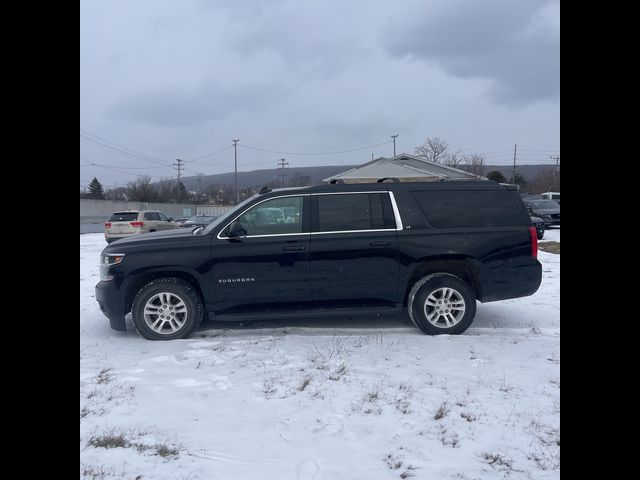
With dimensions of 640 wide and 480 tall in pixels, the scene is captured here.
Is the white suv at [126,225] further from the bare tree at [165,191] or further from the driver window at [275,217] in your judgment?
the bare tree at [165,191]

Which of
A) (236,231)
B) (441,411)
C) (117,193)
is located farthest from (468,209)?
(117,193)

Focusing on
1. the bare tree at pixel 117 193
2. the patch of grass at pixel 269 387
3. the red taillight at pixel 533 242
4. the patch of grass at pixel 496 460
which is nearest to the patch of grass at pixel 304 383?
the patch of grass at pixel 269 387

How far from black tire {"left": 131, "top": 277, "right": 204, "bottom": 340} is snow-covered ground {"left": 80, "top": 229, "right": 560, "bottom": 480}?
0.73ft

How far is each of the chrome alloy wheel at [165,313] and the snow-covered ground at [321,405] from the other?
0.27 metres

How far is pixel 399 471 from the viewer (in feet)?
9.17

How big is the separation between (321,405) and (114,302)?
310cm

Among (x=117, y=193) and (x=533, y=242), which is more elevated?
(x=117, y=193)

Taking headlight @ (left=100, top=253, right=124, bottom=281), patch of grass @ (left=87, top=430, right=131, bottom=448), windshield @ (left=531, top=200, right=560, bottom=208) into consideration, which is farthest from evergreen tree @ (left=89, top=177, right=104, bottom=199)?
patch of grass @ (left=87, top=430, right=131, bottom=448)

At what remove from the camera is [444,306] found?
563 cm

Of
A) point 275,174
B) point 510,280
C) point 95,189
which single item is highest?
point 275,174

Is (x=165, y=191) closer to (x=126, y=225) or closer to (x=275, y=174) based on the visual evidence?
(x=275, y=174)

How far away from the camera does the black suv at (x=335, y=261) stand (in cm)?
548

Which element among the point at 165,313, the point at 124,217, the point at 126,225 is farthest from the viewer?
the point at 124,217
